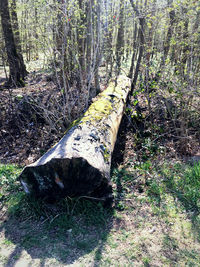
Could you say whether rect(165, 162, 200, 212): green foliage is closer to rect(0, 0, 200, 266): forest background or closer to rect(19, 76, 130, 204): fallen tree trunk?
rect(0, 0, 200, 266): forest background

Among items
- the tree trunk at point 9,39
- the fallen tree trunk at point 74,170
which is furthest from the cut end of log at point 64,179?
the tree trunk at point 9,39

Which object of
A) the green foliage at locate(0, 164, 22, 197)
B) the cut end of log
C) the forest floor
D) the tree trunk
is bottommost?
the green foliage at locate(0, 164, 22, 197)

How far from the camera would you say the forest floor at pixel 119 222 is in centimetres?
258

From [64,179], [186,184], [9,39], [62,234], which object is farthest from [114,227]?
[9,39]

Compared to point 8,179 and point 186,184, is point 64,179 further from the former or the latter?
point 186,184

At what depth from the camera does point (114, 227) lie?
3.01m

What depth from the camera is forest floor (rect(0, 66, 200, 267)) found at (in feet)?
8.47

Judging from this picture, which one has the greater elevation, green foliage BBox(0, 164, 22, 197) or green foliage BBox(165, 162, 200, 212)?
green foliage BBox(165, 162, 200, 212)

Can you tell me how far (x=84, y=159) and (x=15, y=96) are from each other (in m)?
4.31

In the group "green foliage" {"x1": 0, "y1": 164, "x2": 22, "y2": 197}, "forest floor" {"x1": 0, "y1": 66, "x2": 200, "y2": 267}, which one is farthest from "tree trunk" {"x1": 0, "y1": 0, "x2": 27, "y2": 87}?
"forest floor" {"x1": 0, "y1": 66, "x2": 200, "y2": 267}

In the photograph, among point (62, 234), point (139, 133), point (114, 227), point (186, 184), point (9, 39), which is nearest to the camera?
point (62, 234)

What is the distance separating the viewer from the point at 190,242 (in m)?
2.76

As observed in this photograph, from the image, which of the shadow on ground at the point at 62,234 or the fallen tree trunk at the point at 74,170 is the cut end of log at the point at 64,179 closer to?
the fallen tree trunk at the point at 74,170

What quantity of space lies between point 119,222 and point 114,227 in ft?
0.38
